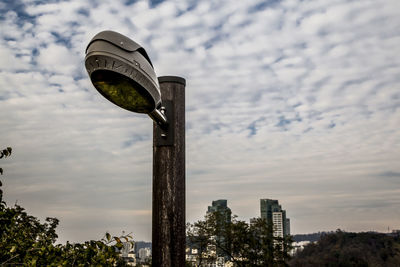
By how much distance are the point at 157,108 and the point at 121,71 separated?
0.33m

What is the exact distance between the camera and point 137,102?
1492 mm

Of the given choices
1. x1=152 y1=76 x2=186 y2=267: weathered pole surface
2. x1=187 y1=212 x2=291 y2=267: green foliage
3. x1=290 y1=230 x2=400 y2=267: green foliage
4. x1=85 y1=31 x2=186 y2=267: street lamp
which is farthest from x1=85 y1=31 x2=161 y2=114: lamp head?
x1=290 y1=230 x2=400 y2=267: green foliage

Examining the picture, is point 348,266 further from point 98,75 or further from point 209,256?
point 98,75

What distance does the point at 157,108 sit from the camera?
63.7 inches

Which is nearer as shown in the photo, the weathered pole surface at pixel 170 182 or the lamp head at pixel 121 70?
the lamp head at pixel 121 70

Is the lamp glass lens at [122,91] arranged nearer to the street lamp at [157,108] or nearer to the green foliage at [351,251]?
the street lamp at [157,108]

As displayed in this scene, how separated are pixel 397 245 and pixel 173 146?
45.7 meters

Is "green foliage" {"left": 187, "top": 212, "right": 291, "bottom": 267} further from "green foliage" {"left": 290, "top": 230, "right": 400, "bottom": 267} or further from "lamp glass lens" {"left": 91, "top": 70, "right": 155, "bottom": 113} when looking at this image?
"green foliage" {"left": 290, "top": 230, "right": 400, "bottom": 267}

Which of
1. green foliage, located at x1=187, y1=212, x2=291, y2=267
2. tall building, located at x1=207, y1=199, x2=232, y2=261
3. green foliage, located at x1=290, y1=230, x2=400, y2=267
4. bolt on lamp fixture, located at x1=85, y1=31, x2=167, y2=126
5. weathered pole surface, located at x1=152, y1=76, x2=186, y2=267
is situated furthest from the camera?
green foliage, located at x1=290, y1=230, x2=400, y2=267

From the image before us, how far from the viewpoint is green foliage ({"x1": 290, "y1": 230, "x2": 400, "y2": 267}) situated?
36.1 metres

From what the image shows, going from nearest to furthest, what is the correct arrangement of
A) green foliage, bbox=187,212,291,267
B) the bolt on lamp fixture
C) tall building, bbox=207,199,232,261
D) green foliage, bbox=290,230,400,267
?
the bolt on lamp fixture, green foliage, bbox=187,212,291,267, tall building, bbox=207,199,232,261, green foliage, bbox=290,230,400,267

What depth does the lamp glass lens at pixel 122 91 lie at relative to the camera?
135cm

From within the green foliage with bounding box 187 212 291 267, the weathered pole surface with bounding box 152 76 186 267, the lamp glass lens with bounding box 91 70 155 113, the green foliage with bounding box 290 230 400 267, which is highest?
the lamp glass lens with bounding box 91 70 155 113

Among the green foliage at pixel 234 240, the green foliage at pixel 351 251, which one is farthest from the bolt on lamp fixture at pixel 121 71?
the green foliage at pixel 351 251
